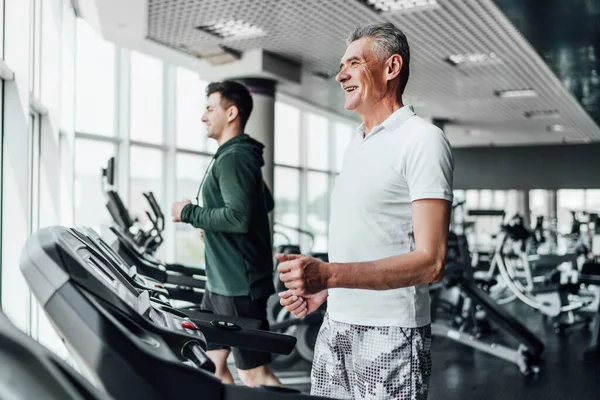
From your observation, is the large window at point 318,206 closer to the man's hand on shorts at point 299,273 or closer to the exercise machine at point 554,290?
the exercise machine at point 554,290

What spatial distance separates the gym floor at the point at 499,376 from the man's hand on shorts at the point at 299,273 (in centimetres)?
290

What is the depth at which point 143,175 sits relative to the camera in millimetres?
7426

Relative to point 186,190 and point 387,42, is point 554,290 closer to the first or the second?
point 186,190

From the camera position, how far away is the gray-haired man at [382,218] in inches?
51.0

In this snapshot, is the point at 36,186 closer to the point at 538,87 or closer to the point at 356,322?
the point at 356,322

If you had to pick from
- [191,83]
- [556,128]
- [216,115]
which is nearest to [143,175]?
[191,83]

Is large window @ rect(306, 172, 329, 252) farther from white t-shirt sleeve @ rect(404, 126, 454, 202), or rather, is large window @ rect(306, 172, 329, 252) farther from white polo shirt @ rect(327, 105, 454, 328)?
white t-shirt sleeve @ rect(404, 126, 454, 202)

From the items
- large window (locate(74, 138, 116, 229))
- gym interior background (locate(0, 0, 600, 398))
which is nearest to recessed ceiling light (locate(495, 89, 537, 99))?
gym interior background (locate(0, 0, 600, 398))

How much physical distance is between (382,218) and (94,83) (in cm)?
593

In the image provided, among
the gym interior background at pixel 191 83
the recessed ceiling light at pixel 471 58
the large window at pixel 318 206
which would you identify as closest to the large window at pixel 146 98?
the gym interior background at pixel 191 83

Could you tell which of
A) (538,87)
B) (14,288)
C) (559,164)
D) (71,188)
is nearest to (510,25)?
(538,87)

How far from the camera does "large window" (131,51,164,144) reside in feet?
23.7

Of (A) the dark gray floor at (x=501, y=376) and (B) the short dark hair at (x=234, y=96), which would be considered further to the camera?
(A) the dark gray floor at (x=501, y=376)

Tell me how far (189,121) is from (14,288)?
5326 millimetres
